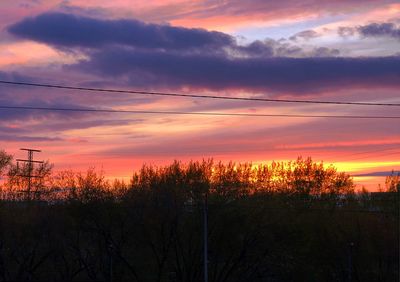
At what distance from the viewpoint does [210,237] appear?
5519cm


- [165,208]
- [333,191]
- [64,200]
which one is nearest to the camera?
[165,208]

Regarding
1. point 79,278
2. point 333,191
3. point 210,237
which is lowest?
point 79,278

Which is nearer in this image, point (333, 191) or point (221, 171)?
point (221, 171)

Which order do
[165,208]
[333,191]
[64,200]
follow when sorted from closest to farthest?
[165,208] < [64,200] < [333,191]

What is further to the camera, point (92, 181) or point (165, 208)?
point (92, 181)

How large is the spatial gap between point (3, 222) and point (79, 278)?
7819 mm

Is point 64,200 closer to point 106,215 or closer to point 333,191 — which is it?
point 106,215

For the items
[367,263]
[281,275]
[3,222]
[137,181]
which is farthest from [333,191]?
[3,222]

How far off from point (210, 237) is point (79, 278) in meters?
11.7

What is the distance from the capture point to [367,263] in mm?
60625

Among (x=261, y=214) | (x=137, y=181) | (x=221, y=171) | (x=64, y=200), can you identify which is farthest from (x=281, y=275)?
(x=64, y=200)

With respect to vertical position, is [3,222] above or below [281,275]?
above

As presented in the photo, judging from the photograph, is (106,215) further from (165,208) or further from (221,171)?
(221,171)

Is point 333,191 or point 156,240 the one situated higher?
point 333,191
